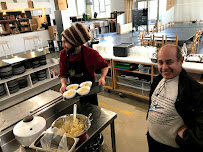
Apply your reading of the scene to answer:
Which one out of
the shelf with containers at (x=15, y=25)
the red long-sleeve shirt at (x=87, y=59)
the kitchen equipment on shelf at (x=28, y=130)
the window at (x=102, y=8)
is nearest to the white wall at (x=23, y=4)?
the shelf with containers at (x=15, y=25)

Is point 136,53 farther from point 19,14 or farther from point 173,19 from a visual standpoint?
point 19,14

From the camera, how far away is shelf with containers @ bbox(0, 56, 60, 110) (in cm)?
336

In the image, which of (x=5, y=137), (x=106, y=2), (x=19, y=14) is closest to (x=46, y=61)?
(x=5, y=137)

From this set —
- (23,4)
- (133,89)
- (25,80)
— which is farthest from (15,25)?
(133,89)

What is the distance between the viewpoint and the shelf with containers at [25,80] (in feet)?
11.0

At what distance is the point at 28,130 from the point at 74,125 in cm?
35

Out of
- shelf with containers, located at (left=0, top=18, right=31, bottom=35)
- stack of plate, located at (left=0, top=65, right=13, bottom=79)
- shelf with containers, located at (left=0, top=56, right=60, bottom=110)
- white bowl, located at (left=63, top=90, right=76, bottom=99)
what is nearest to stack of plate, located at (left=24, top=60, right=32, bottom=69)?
shelf with containers, located at (left=0, top=56, right=60, bottom=110)

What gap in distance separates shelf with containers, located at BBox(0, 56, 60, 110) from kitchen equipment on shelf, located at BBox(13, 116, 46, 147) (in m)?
2.41

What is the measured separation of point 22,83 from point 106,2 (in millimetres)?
12513

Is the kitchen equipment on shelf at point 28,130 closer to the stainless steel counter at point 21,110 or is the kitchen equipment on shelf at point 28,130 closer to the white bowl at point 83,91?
the stainless steel counter at point 21,110

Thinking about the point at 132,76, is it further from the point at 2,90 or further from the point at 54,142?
the point at 2,90

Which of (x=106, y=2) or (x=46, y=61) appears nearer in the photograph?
(x=46, y=61)

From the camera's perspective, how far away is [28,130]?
4.02 feet

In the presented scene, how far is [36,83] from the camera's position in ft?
12.9
